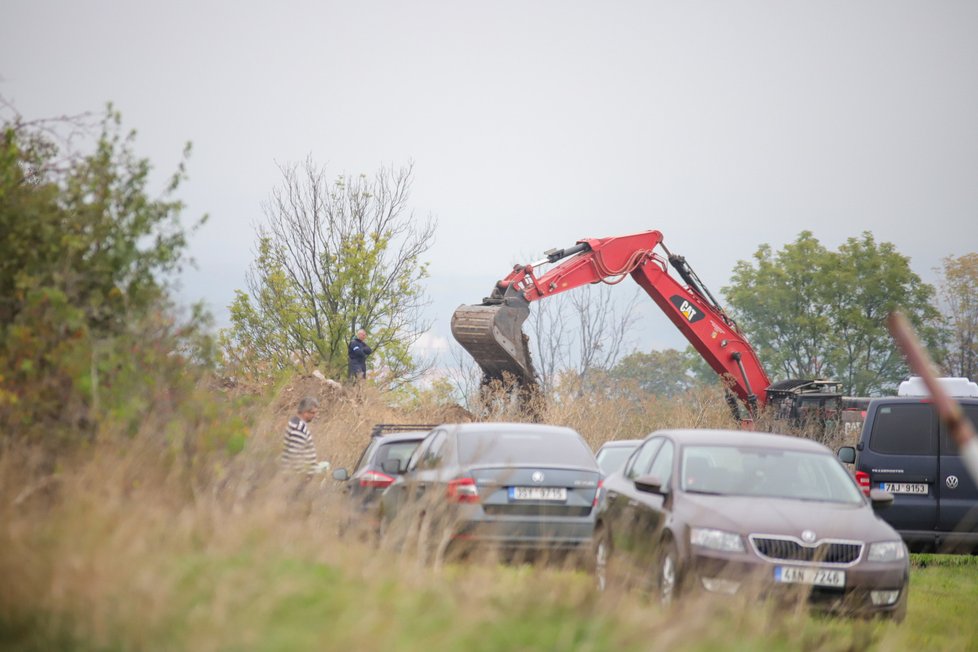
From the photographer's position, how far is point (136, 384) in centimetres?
887

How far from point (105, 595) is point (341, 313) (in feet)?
102

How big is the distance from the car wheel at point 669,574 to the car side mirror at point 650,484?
0.60 m

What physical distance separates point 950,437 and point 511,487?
6412 mm

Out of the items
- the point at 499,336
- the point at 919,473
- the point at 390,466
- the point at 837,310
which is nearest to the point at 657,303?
the point at 499,336

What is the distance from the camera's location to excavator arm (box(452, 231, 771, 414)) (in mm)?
26172

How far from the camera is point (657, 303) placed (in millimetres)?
30641

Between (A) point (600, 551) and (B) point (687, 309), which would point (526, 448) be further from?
(B) point (687, 309)

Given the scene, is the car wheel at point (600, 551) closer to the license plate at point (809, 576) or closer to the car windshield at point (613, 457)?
the license plate at point (809, 576)

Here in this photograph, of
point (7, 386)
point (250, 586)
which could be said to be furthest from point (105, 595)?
point (7, 386)

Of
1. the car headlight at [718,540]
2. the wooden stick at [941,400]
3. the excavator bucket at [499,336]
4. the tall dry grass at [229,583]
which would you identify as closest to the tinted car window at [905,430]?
the car headlight at [718,540]

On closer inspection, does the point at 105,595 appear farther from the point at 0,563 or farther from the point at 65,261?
the point at 65,261

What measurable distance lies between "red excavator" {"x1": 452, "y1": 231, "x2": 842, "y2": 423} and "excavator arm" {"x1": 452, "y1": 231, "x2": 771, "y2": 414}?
2 centimetres

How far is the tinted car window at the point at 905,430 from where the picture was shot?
15.2 meters

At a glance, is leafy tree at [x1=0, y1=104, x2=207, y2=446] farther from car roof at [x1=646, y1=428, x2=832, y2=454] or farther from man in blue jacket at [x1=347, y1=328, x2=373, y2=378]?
man in blue jacket at [x1=347, y1=328, x2=373, y2=378]
